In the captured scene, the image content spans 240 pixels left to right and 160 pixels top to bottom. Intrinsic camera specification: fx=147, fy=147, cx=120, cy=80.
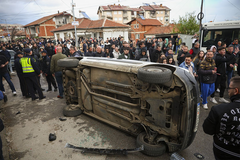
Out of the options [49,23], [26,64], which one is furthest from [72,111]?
[49,23]

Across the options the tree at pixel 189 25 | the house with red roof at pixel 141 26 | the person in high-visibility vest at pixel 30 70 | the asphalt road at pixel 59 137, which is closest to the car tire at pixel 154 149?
the asphalt road at pixel 59 137

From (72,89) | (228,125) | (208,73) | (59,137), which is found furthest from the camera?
(72,89)

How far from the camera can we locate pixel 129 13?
5609cm

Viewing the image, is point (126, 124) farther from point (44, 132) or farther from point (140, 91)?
point (44, 132)

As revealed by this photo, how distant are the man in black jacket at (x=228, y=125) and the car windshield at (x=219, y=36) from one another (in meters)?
9.77

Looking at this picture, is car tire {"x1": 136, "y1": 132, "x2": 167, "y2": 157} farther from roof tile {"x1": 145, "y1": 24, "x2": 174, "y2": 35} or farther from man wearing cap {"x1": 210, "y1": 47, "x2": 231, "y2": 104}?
roof tile {"x1": 145, "y1": 24, "x2": 174, "y2": 35}

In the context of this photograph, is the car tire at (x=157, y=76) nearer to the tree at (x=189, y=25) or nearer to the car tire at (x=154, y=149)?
the car tire at (x=154, y=149)

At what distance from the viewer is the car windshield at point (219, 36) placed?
938cm

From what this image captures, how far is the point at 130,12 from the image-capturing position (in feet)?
185

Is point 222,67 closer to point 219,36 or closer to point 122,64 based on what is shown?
point 122,64

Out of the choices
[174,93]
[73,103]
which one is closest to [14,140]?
[73,103]

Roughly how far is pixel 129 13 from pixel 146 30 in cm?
1661

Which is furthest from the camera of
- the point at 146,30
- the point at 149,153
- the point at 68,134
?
the point at 146,30

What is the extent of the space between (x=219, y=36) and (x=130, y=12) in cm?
5216
